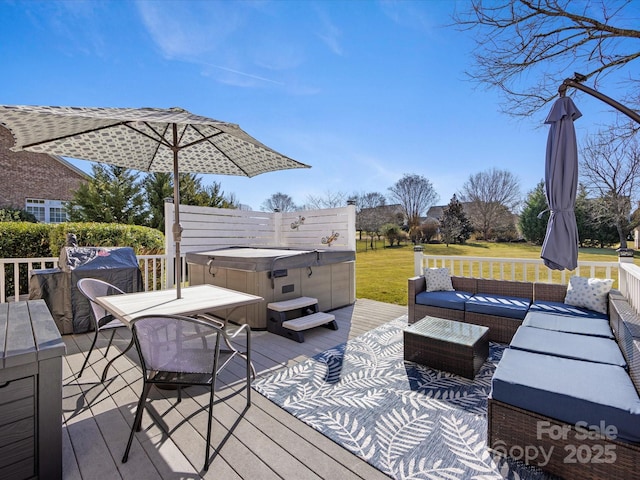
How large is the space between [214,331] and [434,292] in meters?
3.60

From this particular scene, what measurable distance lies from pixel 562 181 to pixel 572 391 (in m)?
2.00

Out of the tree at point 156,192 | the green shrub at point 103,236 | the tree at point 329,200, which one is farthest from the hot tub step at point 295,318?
the tree at point 329,200

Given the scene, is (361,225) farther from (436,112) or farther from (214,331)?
(214,331)

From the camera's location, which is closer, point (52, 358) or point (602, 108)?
point (52, 358)

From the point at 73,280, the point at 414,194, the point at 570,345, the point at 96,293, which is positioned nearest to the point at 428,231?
the point at 414,194

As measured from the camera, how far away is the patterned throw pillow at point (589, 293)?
3.42 metres

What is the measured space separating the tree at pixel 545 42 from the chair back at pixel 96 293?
19.4 ft

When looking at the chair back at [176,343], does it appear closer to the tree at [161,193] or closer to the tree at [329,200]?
the tree at [161,193]

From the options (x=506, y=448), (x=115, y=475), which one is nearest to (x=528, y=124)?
(x=506, y=448)

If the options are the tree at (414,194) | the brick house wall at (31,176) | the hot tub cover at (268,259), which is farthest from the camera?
the tree at (414,194)

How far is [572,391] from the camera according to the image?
1.73 m

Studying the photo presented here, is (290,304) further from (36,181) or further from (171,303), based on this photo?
(36,181)

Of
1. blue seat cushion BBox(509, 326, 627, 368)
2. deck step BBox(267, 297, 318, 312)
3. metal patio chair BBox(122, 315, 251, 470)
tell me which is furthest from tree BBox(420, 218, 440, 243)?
metal patio chair BBox(122, 315, 251, 470)

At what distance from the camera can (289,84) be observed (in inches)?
268
